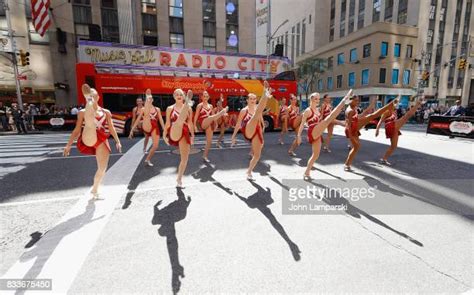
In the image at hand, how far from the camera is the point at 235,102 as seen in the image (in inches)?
587

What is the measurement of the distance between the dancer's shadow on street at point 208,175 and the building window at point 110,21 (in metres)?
22.1

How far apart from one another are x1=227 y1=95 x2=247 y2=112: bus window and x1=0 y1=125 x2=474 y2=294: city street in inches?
367

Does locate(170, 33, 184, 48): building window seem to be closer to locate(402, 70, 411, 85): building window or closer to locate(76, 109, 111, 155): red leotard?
locate(76, 109, 111, 155): red leotard

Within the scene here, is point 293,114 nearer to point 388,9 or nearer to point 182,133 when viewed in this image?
point 182,133

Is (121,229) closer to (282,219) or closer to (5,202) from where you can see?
(282,219)

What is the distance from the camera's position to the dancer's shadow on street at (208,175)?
5.02 metres

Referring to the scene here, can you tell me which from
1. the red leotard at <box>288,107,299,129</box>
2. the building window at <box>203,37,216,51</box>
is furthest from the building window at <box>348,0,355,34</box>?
the red leotard at <box>288,107,299,129</box>

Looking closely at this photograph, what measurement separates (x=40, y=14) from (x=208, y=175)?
19.9 metres

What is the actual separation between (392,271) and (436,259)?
0.65 metres

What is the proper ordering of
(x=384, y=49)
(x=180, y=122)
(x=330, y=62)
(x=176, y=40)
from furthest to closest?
(x=330, y=62) < (x=384, y=49) < (x=176, y=40) < (x=180, y=122)

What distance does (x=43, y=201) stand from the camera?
14.0ft

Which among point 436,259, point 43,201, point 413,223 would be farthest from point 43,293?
point 413,223

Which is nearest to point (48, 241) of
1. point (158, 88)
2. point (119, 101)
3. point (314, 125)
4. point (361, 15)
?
point (314, 125)

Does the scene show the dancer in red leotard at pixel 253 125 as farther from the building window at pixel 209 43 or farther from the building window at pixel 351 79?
the building window at pixel 351 79
